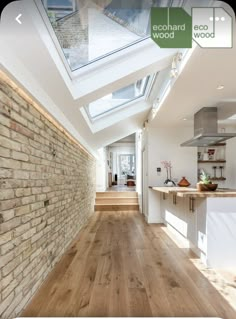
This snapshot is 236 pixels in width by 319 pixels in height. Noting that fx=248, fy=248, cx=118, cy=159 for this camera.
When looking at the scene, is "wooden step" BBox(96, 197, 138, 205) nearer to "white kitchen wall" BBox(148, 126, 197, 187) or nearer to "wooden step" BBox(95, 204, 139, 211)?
"wooden step" BBox(95, 204, 139, 211)

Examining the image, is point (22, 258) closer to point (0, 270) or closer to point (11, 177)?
point (0, 270)

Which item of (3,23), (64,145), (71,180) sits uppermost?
(3,23)

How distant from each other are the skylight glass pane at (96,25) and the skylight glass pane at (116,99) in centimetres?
173

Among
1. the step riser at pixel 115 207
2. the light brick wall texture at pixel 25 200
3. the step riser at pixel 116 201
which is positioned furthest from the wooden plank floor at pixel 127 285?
the step riser at pixel 116 201

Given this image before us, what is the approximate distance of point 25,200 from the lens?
2.12 meters

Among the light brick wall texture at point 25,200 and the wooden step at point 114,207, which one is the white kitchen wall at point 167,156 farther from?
the light brick wall texture at point 25,200

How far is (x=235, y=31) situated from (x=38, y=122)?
1.89 m

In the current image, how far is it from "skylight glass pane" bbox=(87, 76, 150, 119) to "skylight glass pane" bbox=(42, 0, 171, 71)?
173 centimetres

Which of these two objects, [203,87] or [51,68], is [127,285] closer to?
[51,68]

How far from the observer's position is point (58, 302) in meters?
2.17

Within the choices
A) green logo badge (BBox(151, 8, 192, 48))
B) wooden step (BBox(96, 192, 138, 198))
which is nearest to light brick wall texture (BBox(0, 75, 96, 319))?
green logo badge (BBox(151, 8, 192, 48))

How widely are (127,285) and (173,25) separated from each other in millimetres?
2326

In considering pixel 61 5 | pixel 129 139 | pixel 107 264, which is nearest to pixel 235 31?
pixel 61 5

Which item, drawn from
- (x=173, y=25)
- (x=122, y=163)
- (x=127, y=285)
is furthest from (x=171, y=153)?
(x=122, y=163)
